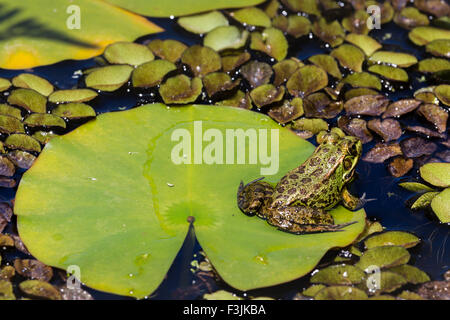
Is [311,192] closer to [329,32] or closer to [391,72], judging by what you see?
[391,72]

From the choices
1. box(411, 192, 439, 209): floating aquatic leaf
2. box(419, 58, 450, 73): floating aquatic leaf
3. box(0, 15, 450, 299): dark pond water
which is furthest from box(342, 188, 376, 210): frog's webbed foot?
box(419, 58, 450, 73): floating aquatic leaf

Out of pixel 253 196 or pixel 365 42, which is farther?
pixel 365 42

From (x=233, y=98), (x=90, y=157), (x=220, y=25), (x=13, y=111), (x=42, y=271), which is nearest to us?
(x=42, y=271)

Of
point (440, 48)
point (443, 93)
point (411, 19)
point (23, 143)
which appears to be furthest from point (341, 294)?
point (411, 19)

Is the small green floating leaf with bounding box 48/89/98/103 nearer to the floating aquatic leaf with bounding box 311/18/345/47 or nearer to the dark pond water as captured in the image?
the dark pond water

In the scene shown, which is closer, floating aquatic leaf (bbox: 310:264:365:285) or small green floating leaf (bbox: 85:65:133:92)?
floating aquatic leaf (bbox: 310:264:365:285)

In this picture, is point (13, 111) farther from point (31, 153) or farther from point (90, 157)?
point (90, 157)

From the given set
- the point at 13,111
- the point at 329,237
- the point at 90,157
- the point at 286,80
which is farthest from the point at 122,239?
the point at 286,80
